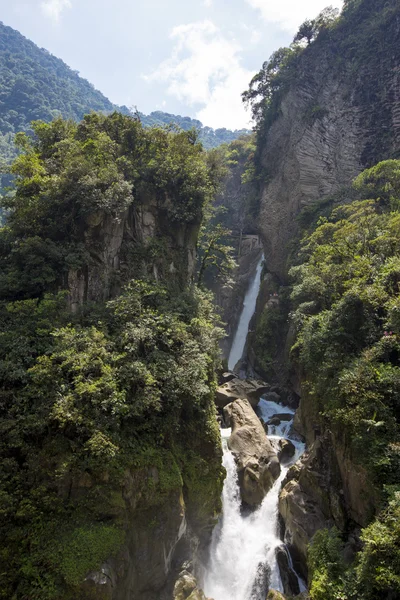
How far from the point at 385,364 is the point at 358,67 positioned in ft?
103

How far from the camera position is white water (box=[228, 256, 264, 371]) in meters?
29.7

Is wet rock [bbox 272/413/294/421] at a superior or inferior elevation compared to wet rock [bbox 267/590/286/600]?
superior

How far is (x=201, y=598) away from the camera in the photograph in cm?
967

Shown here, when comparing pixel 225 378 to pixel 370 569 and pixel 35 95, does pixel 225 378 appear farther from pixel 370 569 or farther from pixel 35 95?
pixel 35 95

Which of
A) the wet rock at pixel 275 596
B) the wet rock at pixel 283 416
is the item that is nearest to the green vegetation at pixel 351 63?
the wet rock at pixel 283 416

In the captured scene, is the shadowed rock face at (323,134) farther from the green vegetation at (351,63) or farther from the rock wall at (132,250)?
the rock wall at (132,250)

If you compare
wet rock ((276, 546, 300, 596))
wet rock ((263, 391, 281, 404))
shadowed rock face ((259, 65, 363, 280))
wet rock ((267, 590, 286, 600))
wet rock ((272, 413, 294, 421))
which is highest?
shadowed rock face ((259, 65, 363, 280))

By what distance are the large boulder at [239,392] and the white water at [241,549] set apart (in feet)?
13.3

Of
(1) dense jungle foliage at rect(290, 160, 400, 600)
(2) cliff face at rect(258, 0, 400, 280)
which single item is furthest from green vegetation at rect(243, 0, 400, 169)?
(1) dense jungle foliage at rect(290, 160, 400, 600)

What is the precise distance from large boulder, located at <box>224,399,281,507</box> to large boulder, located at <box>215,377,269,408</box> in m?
1.83

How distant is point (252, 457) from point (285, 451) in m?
2.34

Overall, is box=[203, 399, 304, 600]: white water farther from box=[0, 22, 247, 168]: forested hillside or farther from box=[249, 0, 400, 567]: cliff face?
box=[0, 22, 247, 168]: forested hillside

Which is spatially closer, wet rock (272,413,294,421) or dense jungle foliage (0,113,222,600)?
dense jungle foliage (0,113,222,600)

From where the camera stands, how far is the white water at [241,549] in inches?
433
